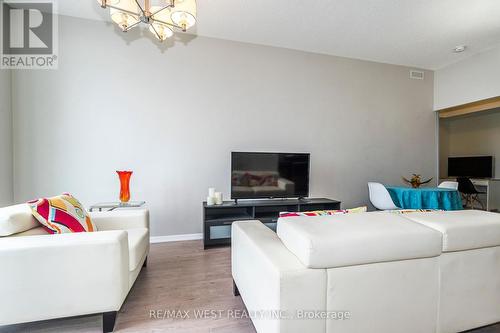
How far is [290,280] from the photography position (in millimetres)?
963

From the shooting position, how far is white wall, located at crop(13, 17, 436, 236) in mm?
2865

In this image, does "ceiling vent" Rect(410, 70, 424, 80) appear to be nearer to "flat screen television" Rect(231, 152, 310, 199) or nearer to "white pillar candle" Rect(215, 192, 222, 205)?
"flat screen television" Rect(231, 152, 310, 199)

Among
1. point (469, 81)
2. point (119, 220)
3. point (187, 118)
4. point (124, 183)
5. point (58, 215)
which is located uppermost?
point (469, 81)

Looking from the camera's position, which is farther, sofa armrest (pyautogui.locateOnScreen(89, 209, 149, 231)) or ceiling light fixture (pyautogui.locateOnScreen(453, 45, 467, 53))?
ceiling light fixture (pyautogui.locateOnScreen(453, 45, 467, 53))

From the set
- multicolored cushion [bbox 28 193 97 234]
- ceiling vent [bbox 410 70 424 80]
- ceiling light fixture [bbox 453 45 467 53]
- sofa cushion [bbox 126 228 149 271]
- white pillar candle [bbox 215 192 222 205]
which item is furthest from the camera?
ceiling vent [bbox 410 70 424 80]

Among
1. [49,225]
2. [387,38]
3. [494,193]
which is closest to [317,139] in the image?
[387,38]

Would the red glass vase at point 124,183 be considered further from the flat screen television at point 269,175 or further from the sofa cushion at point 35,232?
the flat screen television at point 269,175

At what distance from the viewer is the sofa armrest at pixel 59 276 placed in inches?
50.2

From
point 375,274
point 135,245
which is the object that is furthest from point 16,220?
point 375,274

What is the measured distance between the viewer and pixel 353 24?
9.83 ft

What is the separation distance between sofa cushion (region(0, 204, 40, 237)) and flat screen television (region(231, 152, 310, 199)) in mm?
1987

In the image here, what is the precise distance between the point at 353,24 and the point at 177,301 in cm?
356

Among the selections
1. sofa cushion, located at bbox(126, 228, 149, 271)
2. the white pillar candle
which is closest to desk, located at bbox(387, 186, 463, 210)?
the white pillar candle

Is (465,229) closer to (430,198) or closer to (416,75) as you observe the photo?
(430,198)
